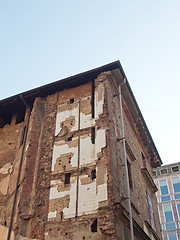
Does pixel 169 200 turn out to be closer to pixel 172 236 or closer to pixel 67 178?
pixel 172 236

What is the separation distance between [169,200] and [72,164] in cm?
4039

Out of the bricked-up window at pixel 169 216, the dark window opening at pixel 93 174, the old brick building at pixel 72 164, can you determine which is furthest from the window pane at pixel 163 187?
the dark window opening at pixel 93 174

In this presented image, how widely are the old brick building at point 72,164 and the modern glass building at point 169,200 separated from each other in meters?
33.1

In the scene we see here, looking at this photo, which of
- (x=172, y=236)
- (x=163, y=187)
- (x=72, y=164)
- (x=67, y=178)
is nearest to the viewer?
(x=67, y=178)

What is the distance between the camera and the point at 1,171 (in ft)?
39.4

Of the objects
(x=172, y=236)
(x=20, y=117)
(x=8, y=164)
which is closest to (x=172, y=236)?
(x=172, y=236)

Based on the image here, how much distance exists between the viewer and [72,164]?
32.9 ft

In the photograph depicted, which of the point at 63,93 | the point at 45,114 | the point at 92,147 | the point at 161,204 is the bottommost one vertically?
the point at 92,147

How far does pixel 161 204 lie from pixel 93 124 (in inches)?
1572

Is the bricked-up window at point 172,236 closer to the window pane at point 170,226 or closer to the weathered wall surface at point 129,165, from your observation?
the window pane at point 170,226

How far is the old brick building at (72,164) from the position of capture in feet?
29.1

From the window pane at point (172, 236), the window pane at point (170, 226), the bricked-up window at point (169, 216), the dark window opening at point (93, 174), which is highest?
the bricked-up window at point (169, 216)

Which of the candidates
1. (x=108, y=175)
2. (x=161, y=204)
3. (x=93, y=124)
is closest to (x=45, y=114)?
(x=93, y=124)

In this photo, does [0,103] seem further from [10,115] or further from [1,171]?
[1,171]
